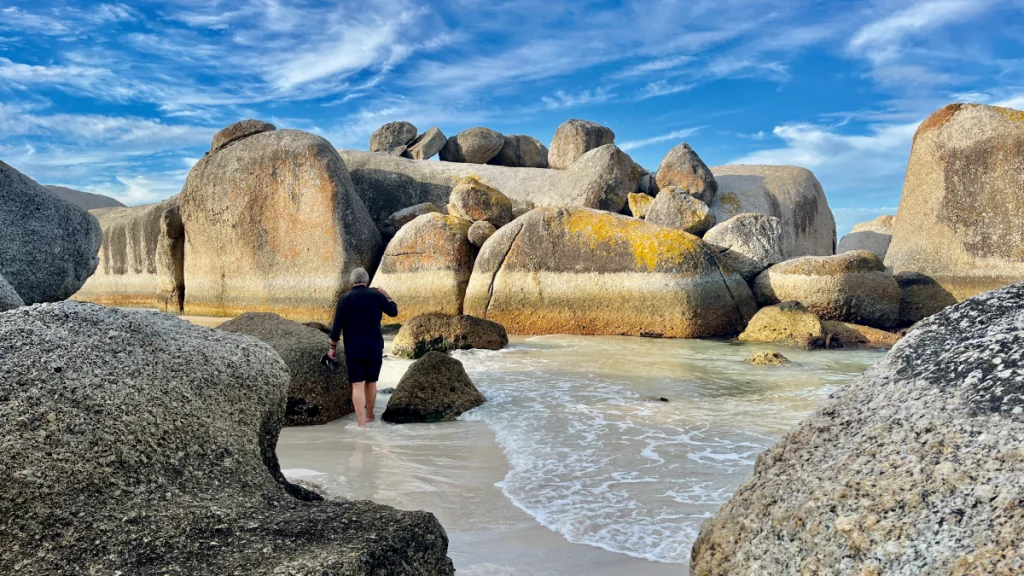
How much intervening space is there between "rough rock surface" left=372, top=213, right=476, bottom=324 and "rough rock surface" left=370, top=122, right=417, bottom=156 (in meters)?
7.85

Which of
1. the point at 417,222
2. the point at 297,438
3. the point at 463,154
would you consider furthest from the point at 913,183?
the point at 297,438

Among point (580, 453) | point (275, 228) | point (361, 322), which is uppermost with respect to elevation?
point (275, 228)

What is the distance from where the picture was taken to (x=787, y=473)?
7.27 ft

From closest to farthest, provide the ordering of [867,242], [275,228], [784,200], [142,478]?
[142,478], [275,228], [784,200], [867,242]

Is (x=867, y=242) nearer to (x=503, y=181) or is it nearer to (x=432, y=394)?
(x=503, y=181)

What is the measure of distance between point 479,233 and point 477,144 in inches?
290

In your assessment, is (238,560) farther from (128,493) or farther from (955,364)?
(955,364)

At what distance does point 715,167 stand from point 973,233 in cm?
776

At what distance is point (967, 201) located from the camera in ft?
45.0

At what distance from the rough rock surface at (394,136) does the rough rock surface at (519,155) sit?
2574mm

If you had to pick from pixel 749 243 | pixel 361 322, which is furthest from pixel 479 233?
pixel 361 322

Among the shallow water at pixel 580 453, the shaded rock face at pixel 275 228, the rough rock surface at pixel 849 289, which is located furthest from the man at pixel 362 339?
the shaded rock face at pixel 275 228

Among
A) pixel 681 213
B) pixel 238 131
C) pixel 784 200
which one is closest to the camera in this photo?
pixel 681 213

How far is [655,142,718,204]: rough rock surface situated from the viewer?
17281 mm
